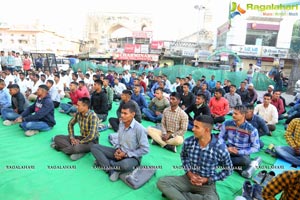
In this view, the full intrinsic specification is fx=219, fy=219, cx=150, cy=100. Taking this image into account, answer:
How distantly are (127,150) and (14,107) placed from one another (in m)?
3.80

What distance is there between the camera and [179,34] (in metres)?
64.0

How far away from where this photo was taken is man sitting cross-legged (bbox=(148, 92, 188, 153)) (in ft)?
14.0

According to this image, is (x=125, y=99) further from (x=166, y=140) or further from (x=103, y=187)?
(x=103, y=187)

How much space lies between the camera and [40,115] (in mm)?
4566

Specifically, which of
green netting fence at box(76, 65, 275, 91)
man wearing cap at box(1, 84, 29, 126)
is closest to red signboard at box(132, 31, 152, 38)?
green netting fence at box(76, 65, 275, 91)

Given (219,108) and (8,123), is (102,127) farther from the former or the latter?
(219,108)

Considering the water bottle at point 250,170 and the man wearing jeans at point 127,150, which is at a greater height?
the man wearing jeans at point 127,150

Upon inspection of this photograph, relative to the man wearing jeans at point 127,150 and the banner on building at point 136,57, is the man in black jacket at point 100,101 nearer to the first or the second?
the man wearing jeans at point 127,150

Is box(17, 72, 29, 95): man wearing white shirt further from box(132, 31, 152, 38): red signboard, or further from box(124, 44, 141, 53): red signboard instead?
box(132, 31, 152, 38): red signboard

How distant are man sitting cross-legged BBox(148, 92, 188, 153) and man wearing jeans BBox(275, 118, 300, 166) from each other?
178 cm

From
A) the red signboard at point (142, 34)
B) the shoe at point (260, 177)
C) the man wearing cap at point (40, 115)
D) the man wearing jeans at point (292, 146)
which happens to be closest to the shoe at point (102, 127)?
the man wearing cap at point (40, 115)

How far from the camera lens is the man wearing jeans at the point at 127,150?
311 cm


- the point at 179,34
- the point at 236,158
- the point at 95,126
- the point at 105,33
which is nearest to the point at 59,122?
the point at 95,126

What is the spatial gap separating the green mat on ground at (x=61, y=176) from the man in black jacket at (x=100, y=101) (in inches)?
68.1
